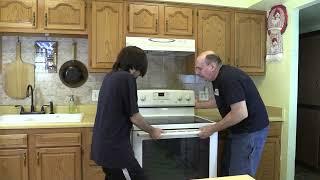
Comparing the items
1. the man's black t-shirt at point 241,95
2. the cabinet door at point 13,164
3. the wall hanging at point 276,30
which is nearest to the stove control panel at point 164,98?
the man's black t-shirt at point 241,95

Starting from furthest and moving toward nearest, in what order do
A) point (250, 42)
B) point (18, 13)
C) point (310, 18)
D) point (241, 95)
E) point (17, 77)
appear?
point (310, 18) → point (250, 42) → point (17, 77) → point (18, 13) → point (241, 95)

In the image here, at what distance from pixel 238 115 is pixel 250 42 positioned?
1292 millimetres

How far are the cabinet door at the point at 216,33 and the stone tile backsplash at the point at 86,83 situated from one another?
348mm

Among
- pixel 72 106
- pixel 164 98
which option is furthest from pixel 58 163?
pixel 164 98

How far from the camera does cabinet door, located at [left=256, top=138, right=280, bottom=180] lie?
2.76m

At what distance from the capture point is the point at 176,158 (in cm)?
235

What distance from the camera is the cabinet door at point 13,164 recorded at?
2246mm

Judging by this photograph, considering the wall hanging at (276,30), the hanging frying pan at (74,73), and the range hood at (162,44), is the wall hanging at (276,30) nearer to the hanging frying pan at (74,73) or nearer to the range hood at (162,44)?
the range hood at (162,44)

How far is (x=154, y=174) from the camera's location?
7.57 ft

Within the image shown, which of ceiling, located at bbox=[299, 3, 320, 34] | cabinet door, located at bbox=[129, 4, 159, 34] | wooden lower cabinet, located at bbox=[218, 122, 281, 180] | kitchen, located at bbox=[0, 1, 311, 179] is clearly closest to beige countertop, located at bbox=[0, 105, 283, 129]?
kitchen, located at bbox=[0, 1, 311, 179]

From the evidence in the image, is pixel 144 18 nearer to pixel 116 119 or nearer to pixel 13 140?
pixel 116 119

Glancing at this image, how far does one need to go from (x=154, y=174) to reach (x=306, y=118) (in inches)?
103

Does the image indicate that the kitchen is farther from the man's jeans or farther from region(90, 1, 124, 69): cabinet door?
the man's jeans

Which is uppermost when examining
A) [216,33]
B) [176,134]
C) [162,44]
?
[216,33]
